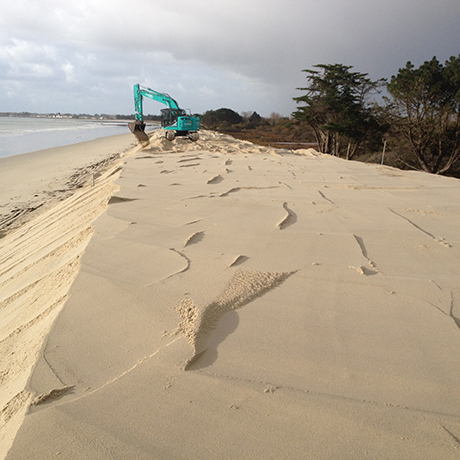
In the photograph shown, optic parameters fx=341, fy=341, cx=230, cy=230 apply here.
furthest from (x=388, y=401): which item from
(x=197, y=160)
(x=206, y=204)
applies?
(x=197, y=160)

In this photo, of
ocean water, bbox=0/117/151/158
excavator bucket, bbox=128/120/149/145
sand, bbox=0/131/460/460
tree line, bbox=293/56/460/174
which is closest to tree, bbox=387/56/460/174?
tree line, bbox=293/56/460/174

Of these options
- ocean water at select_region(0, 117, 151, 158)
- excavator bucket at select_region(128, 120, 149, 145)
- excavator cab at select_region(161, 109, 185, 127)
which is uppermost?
excavator cab at select_region(161, 109, 185, 127)

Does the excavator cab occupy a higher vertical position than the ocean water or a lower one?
higher

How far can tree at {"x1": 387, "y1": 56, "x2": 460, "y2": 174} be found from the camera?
44.1 feet

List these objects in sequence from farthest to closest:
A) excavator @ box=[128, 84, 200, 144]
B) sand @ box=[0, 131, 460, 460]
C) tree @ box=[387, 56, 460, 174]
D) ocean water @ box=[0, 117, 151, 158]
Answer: ocean water @ box=[0, 117, 151, 158] < excavator @ box=[128, 84, 200, 144] < tree @ box=[387, 56, 460, 174] < sand @ box=[0, 131, 460, 460]

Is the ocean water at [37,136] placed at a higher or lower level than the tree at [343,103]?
lower

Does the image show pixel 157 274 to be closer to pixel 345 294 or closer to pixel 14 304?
pixel 14 304

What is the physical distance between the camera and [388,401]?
123 cm

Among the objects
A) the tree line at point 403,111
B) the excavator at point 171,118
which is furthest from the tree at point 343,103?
the excavator at point 171,118

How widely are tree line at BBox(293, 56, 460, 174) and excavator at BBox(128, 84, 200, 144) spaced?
586 centimetres

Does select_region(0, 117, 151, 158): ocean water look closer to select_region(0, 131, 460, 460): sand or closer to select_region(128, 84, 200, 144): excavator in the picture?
select_region(128, 84, 200, 144): excavator

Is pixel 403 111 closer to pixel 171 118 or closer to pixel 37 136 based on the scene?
pixel 171 118

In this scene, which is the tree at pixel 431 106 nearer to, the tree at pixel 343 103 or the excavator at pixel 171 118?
the tree at pixel 343 103

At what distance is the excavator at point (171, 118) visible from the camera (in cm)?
1530
